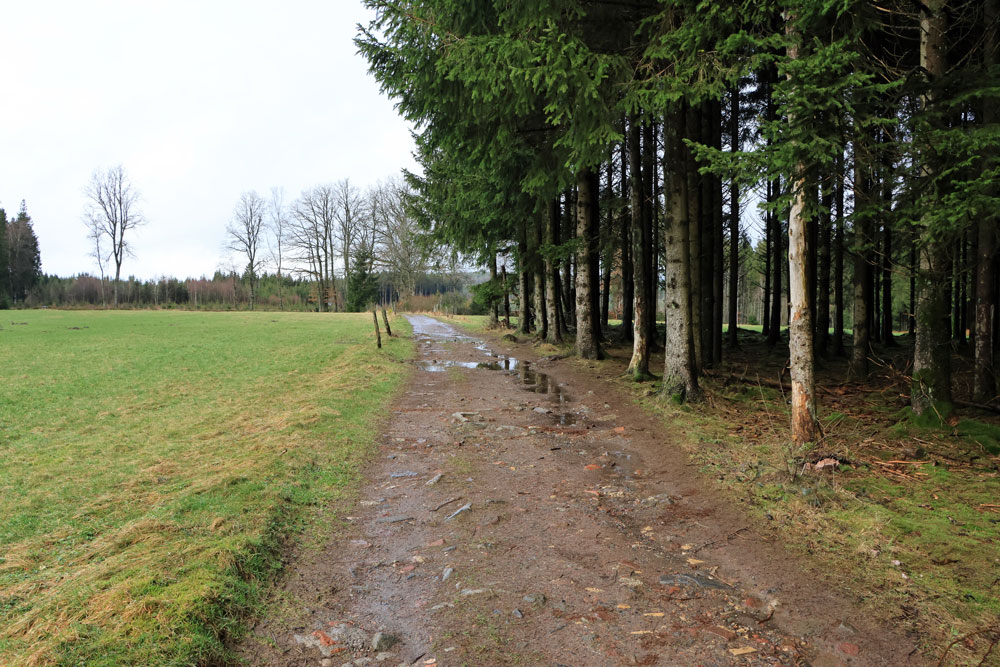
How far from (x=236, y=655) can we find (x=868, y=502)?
16.3ft

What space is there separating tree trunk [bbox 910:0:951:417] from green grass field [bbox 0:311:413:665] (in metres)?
6.93

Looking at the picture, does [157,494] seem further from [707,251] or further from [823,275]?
[823,275]

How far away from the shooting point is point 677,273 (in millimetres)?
9375

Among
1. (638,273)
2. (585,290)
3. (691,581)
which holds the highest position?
(638,273)

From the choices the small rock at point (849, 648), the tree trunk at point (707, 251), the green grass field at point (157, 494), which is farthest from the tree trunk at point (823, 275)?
the small rock at point (849, 648)

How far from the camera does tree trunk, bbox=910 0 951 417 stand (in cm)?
580

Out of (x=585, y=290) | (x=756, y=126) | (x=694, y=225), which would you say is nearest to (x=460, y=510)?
(x=756, y=126)

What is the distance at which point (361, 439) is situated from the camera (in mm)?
7379

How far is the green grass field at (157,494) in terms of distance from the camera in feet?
9.59

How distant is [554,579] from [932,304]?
5716 mm

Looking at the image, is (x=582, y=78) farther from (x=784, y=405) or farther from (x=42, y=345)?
(x=42, y=345)

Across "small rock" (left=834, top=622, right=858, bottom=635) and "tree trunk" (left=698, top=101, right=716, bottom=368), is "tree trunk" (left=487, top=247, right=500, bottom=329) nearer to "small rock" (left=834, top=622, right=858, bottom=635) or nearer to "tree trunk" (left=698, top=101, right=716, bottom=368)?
"tree trunk" (left=698, top=101, right=716, bottom=368)

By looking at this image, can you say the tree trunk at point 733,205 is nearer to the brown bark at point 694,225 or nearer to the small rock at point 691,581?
the brown bark at point 694,225

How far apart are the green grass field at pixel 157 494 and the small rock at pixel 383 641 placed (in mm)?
804
